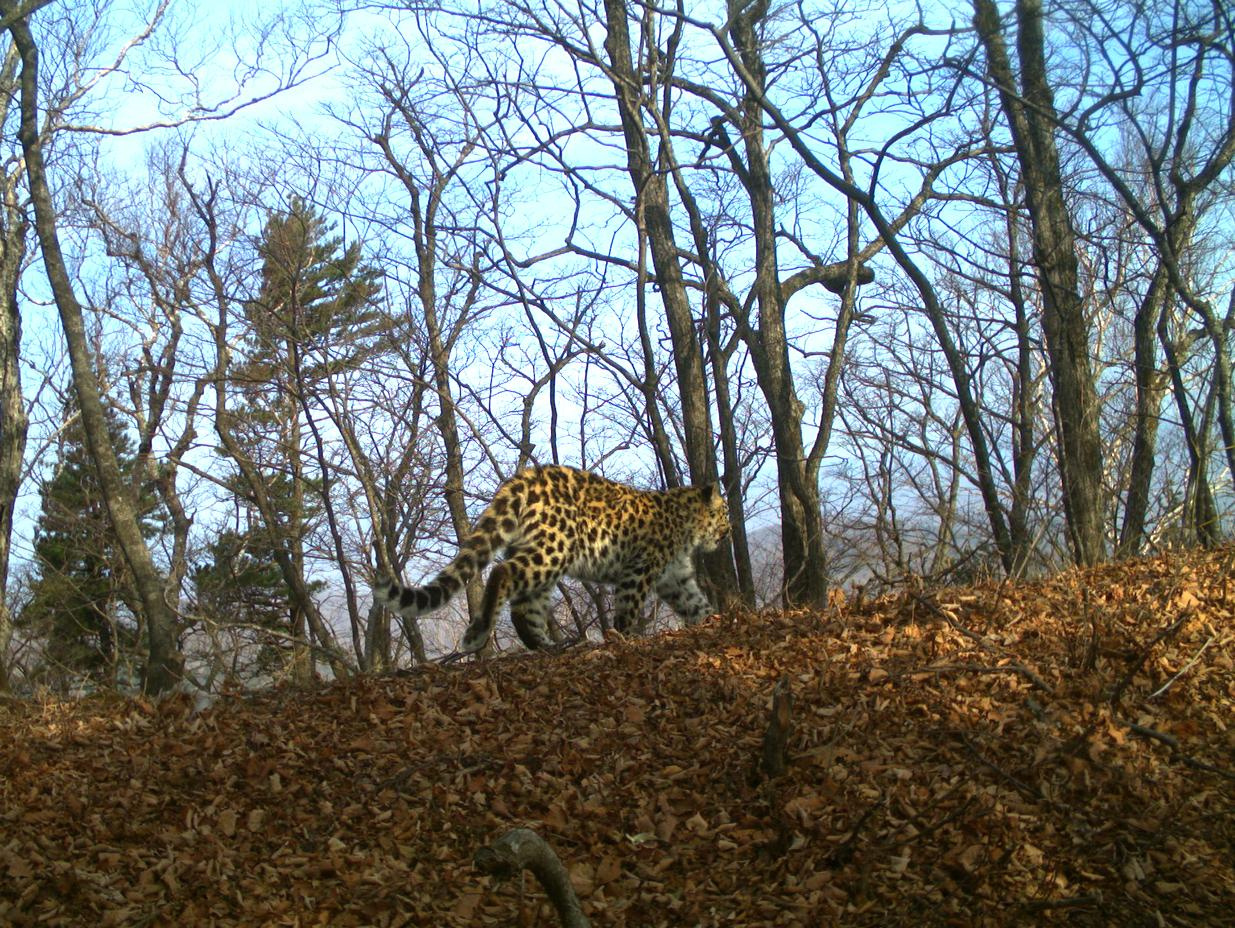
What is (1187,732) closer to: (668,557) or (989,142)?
(668,557)

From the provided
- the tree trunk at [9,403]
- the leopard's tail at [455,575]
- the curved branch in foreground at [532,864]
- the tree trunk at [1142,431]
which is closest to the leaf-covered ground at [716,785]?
the curved branch in foreground at [532,864]

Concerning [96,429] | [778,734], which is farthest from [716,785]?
[96,429]

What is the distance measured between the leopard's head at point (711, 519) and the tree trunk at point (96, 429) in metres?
5.85

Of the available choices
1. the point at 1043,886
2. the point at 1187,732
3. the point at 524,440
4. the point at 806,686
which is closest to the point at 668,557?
the point at 524,440

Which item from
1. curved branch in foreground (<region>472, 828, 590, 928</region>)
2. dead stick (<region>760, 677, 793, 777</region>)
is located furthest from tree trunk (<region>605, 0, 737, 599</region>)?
curved branch in foreground (<region>472, 828, 590, 928</region>)

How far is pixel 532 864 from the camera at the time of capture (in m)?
3.72

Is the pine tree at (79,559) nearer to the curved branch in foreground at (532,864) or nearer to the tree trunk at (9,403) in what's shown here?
the tree trunk at (9,403)

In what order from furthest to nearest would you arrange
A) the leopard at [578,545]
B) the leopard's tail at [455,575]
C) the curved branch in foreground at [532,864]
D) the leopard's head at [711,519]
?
the leopard's head at [711,519]
the leopard at [578,545]
the leopard's tail at [455,575]
the curved branch in foreground at [532,864]

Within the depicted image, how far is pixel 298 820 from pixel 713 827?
2.15m

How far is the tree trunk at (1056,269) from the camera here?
10266 mm

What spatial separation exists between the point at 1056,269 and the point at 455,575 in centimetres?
675

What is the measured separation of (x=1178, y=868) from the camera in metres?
4.84

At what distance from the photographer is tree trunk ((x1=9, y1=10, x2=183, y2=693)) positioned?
10688mm

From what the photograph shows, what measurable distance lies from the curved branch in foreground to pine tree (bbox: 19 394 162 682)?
76.4 ft
